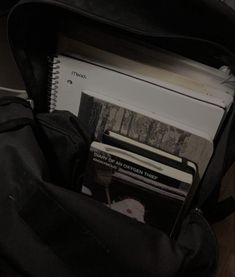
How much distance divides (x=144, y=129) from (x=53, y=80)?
191 millimetres

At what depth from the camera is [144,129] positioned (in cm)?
68

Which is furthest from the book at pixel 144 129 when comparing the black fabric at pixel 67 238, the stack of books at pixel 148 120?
the black fabric at pixel 67 238

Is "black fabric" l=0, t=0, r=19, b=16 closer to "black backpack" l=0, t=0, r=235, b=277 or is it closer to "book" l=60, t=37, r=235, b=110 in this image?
"black backpack" l=0, t=0, r=235, b=277

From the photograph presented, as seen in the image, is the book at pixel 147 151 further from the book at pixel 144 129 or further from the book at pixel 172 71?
the book at pixel 172 71

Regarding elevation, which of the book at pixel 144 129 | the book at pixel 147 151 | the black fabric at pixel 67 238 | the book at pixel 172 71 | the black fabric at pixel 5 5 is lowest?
the black fabric at pixel 67 238

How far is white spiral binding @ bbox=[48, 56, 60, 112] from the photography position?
0.71m

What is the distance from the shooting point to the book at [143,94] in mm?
649

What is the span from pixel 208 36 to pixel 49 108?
34cm

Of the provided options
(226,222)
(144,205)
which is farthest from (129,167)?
(226,222)

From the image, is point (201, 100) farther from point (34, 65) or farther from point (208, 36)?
point (34, 65)

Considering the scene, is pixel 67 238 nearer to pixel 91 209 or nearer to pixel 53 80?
pixel 91 209

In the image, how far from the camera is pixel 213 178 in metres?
0.67

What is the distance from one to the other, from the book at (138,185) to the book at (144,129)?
0.04 meters

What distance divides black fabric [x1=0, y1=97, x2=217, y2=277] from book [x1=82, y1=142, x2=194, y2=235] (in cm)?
8
